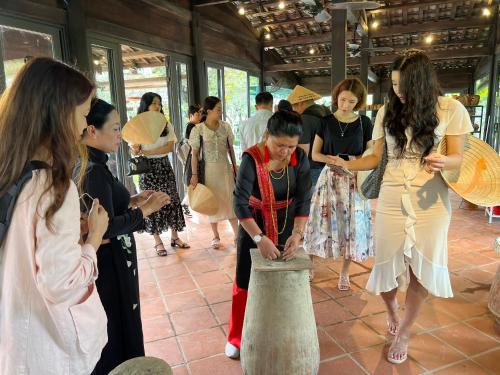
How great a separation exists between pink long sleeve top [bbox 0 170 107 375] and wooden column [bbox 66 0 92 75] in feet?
10.7

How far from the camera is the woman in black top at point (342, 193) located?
2.68 metres

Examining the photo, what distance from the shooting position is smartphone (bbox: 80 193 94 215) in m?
1.32

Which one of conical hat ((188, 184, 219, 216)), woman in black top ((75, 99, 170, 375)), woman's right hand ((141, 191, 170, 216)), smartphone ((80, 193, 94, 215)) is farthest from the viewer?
conical hat ((188, 184, 219, 216))

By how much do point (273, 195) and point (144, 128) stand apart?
1.89 metres

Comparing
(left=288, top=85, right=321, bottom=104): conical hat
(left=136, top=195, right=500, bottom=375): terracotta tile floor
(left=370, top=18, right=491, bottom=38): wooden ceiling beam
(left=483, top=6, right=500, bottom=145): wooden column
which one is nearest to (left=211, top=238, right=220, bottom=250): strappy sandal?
(left=136, top=195, right=500, bottom=375): terracotta tile floor

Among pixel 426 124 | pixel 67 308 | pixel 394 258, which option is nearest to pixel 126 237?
pixel 67 308

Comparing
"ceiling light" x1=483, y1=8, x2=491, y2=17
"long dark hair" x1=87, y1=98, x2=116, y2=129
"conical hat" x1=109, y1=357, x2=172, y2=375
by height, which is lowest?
"conical hat" x1=109, y1=357, x2=172, y2=375

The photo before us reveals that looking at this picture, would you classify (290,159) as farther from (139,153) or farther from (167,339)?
(139,153)

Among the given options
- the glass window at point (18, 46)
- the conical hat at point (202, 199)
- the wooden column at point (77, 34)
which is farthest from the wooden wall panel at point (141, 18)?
the conical hat at point (202, 199)

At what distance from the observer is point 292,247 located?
1672mm

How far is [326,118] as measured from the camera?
2.72 metres

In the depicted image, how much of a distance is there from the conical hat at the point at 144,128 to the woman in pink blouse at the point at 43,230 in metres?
2.31

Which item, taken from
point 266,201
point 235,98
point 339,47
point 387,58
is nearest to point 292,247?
point 266,201

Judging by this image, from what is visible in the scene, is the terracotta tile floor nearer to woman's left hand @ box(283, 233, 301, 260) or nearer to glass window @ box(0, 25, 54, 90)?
woman's left hand @ box(283, 233, 301, 260)
